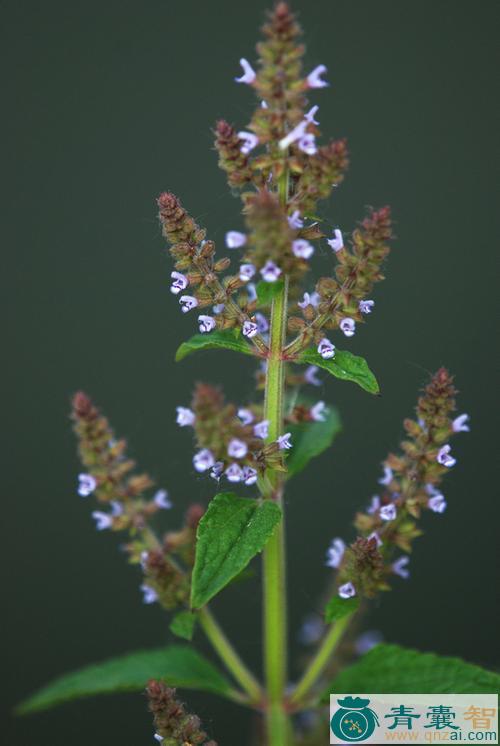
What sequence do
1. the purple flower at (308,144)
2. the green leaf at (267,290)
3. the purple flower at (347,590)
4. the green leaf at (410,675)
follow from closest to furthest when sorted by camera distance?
the purple flower at (308,144), the green leaf at (267,290), the green leaf at (410,675), the purple flower at (347,590)

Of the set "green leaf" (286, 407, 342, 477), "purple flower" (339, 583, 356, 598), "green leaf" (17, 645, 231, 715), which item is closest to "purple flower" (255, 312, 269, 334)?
"green leaf" (286, 407, 342, 477)

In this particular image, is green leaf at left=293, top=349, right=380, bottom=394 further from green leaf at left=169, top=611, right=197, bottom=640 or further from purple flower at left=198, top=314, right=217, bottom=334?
green leaf at left=169, top=611, right=197, bottom=640

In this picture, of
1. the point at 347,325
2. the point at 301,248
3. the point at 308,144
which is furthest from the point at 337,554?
the point at 308,144

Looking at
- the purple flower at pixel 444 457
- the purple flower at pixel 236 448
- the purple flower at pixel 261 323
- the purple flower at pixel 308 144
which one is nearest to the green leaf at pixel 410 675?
the purple flower at pixel 444 457

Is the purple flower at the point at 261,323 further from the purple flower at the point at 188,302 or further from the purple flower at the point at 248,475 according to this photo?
the purple flower at the point at 248,475

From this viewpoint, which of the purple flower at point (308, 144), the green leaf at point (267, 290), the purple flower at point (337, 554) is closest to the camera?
the purple flower at point (308, 144)

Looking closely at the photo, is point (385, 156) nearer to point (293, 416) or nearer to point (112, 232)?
point (112, 232)

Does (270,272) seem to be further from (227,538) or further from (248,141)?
(227,538)
